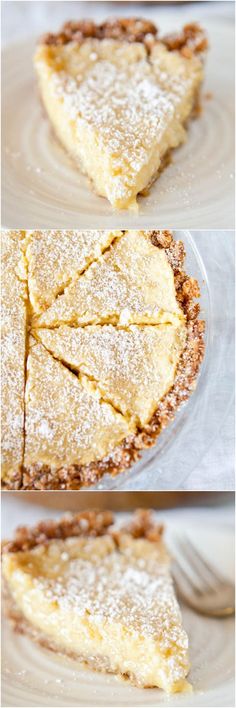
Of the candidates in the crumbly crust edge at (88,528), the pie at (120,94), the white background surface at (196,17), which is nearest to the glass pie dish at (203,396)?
the white background surface at (196,17)

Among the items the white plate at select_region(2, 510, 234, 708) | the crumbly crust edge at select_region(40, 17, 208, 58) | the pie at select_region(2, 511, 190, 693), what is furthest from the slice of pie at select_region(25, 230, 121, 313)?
the white plate at select_region(2, 510, 234, 708)

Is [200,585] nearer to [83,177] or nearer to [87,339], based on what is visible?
[87,339]

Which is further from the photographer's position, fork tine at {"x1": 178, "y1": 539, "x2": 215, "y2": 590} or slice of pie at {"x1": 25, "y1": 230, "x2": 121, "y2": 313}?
fork tine at {"x1": 178, "y1": 539, "x2": 215, "y2": 590}

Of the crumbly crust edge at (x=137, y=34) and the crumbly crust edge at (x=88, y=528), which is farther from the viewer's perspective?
the crumbly crust edge at (x=88, y=528)

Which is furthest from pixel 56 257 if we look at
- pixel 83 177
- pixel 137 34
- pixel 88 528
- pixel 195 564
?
pixel 195 564

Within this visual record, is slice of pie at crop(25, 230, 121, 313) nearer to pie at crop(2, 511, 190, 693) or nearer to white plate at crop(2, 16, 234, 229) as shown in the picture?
white plate at crop(2, 16, 234, 229)

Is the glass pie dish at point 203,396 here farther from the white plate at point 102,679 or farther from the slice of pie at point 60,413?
the white plate at point 102,679

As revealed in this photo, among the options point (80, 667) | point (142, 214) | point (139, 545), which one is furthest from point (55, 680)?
point (142, 214)
